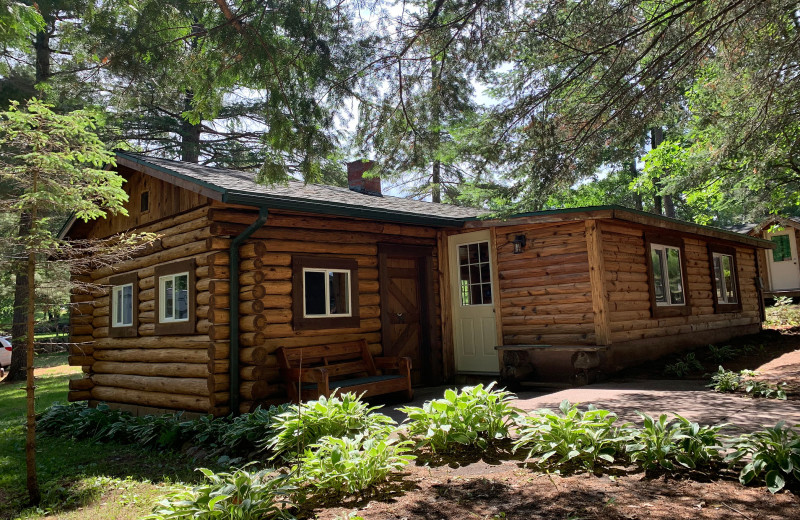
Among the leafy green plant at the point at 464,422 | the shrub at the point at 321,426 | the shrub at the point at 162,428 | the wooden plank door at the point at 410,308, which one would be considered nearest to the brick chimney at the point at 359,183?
the wooden plank door at the point at 410,308

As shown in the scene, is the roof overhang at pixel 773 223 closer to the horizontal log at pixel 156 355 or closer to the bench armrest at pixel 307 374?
the bench armrest at pixel 307 374

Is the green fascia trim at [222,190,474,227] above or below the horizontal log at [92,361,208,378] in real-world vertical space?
above

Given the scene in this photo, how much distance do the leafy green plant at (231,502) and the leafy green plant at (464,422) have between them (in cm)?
141

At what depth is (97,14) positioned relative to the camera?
5.32 metres

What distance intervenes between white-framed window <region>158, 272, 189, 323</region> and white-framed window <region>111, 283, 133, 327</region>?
1411mm

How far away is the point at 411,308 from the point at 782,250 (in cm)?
2059

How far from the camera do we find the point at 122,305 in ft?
35.2

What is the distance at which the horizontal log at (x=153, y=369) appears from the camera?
328 inches

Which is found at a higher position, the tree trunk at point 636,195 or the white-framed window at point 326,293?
the tree trunk at point 636,195

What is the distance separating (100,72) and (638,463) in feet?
20.3

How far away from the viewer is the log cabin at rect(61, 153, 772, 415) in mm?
7969

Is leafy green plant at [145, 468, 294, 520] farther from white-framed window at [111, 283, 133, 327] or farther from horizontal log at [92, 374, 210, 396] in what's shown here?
white-framed window at [111, 283, 133, 327]

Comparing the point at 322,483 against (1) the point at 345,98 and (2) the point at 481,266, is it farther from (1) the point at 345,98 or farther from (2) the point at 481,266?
(2) the point at 481,266

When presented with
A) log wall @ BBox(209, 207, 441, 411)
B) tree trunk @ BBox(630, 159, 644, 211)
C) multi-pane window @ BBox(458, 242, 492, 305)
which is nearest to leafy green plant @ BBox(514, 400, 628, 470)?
log wall @ BBox(209, 207, 441, 411)
